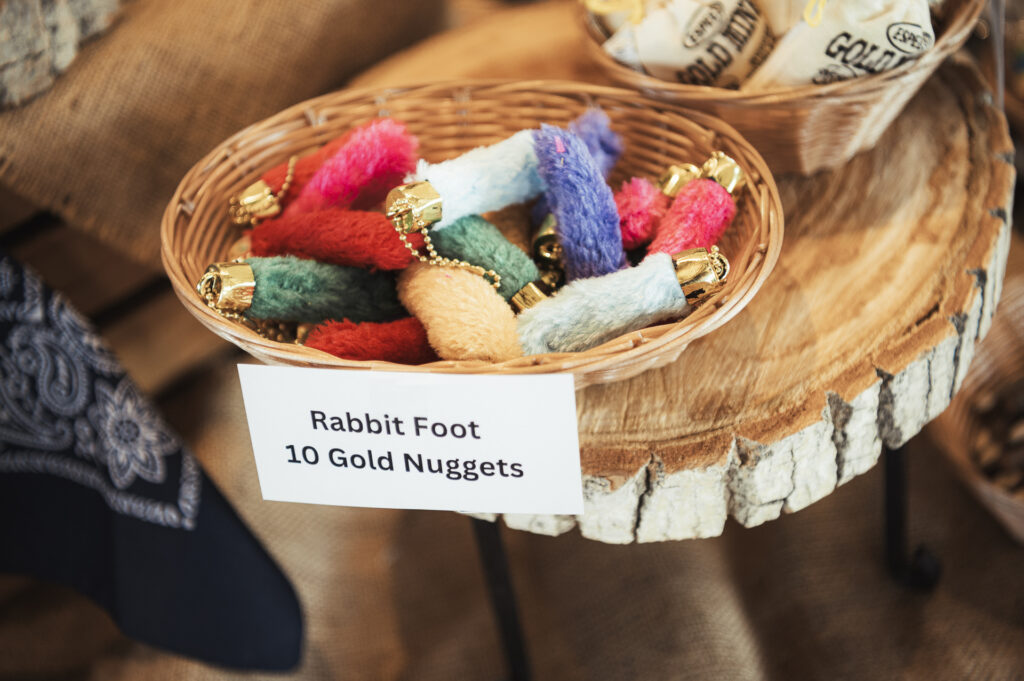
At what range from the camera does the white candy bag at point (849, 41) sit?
63cm

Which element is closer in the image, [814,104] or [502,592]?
[814,104]

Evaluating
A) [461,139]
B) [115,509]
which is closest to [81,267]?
[115,509]

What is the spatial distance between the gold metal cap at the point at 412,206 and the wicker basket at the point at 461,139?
0.16 m

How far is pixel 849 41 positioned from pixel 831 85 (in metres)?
0.05

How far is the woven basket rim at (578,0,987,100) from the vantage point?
64 centimetres

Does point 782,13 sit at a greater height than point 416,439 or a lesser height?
greater

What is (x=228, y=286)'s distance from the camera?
58 centimetres

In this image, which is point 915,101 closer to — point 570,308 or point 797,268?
point 797,268

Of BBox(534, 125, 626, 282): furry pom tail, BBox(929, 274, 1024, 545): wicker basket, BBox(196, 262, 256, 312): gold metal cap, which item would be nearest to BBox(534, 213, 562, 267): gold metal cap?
BBox(534, 125, 626, 282): furry pom tail

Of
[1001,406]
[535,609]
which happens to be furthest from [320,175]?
[1001,406]

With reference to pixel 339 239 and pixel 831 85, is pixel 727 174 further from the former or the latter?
pixel 339 239

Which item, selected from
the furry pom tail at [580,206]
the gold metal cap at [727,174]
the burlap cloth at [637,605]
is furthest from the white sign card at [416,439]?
the burlap cloth at [637,605]

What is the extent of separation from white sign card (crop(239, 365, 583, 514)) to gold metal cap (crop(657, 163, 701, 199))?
268mm

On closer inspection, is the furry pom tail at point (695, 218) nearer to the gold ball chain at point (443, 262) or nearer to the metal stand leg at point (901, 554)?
the gold ball chain at point (443, 262)
